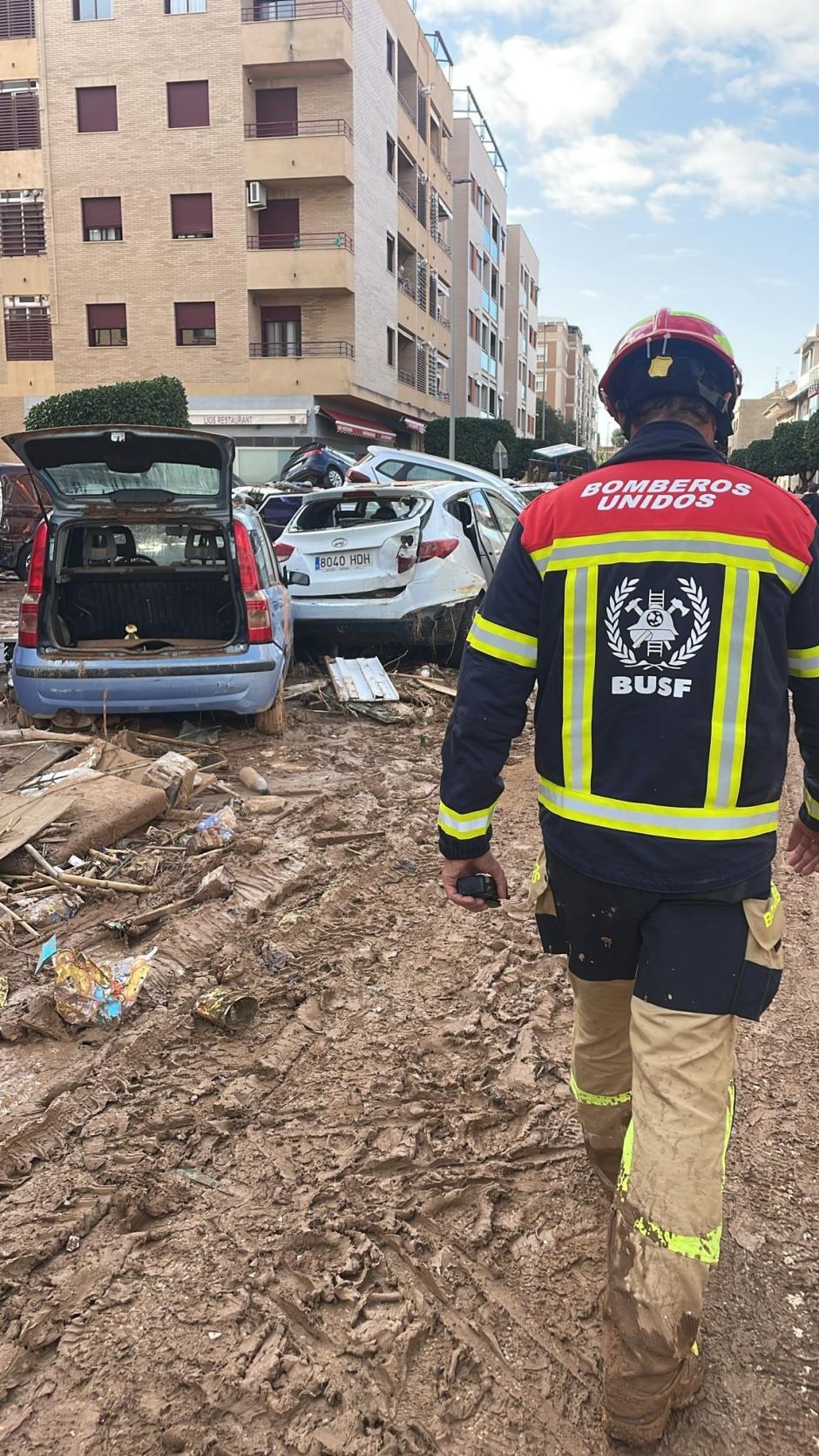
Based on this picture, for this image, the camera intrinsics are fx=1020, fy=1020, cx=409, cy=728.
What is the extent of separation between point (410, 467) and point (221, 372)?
22807mm

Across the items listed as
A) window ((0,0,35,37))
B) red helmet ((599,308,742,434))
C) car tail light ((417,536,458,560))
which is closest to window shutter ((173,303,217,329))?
window ((0,0,35,37))

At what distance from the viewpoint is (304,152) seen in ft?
105

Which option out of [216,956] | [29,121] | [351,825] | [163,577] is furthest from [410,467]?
[29,121]

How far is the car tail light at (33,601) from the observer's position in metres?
6.70

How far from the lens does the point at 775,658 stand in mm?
1902

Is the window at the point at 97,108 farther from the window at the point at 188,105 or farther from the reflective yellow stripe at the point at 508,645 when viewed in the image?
the reflective yellow stripe at the point at 508,645

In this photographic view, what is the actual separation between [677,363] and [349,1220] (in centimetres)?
208

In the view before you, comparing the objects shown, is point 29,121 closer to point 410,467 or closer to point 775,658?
point 410,467

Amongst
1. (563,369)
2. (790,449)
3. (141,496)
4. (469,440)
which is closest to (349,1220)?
(141,496)

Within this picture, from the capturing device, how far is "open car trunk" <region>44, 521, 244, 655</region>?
7.33 m

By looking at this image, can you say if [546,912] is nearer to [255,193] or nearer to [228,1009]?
[228,1009]

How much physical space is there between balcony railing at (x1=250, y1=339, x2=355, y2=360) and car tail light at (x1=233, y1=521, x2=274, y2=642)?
2792 centimetres

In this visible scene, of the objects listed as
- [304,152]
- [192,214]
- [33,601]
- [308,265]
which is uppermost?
[304,152]

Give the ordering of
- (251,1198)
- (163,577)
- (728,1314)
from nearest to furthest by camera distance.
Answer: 1. (728,1314)
2. (251,1198)
3. (163,577)
